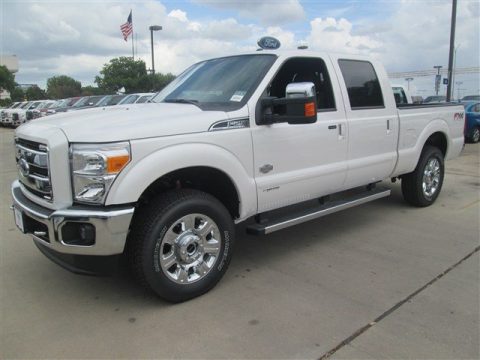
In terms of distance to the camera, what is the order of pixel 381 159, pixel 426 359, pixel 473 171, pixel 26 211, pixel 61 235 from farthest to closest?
pixel 473 171 < pixel 381 159 < pixel 26 211 < pixel 61 235 < pixel 426 359

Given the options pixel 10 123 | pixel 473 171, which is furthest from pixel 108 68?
pixel 473 171

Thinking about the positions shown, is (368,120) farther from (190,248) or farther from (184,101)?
(190,248)

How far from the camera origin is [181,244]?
3367 millimetres

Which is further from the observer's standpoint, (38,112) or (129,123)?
(38,112)

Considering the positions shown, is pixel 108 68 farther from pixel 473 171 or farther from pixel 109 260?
pixel 109 260

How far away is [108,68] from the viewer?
44812 millimetres

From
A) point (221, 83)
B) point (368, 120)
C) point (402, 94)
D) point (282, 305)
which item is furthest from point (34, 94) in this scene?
point (282, 305)

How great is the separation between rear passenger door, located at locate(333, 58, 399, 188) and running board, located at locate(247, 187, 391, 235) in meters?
0.16

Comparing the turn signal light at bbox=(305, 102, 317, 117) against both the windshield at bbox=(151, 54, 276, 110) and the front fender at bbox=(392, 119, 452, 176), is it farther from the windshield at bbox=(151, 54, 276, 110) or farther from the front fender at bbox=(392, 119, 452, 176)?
the front fender at bbox=(392, 119, 452, 176)

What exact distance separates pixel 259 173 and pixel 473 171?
6.97 meters

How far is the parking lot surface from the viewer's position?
9.45ft

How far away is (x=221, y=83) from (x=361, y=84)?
5.72 feet

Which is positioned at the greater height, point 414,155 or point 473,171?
point 414,155

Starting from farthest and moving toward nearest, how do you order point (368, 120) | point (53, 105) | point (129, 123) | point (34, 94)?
point (34, 94) < point (53, 105) < point (368, 120) < point (129, 123)
